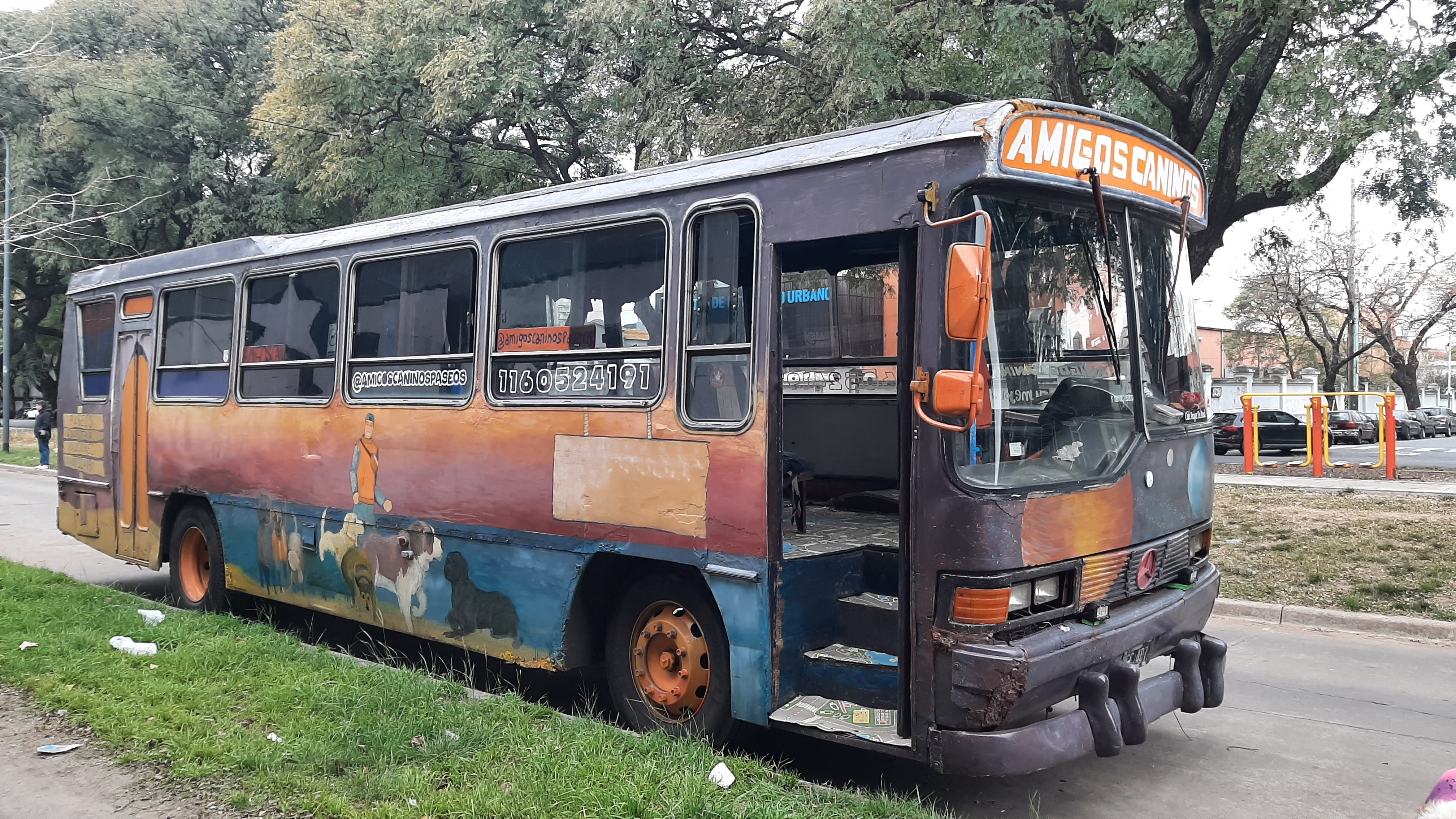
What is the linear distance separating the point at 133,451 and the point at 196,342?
1485mm

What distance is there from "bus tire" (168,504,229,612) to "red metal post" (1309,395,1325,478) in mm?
17397

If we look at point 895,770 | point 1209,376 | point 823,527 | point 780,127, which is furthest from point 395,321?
point 780,127

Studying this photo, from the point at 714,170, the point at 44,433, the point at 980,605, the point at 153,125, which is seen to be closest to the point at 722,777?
the point at 980,605

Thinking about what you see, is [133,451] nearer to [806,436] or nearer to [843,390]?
[806,436]

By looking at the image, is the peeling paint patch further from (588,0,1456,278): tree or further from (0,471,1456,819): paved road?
(588,0,1456,278): tree

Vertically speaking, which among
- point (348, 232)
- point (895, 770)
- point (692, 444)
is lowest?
point (895, 770)

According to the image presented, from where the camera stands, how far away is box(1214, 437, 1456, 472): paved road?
25.1 meters

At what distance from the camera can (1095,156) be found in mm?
4656

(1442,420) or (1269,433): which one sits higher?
(1442,420)

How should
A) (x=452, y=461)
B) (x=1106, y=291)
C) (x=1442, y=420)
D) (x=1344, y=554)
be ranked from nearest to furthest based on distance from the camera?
1. (x=1106, y=291)
2. (x=452, y=461)
3. (x=1344, y=554)
4. (x=1442, y=420)

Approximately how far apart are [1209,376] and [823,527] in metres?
2.64

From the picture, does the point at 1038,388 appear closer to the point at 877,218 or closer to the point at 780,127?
the point at 877,218

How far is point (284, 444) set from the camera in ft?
25.5

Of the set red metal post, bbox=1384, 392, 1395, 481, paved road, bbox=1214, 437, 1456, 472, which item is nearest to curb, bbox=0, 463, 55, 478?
paved road, bbox=1214, 437, 1456, 472
